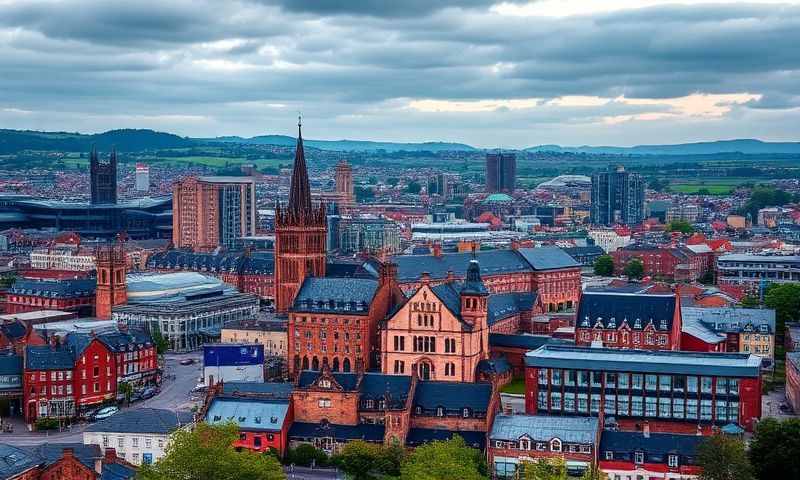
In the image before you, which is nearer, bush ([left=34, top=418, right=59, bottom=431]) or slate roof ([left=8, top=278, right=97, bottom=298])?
bush ([left=34, top=418, right=59, bottom=431])

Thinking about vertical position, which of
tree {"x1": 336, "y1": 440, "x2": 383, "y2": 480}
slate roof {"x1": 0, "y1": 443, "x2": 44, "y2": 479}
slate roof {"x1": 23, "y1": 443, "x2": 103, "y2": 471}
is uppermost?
slate roof {"x1": 0, "y1": 443, "x2": 44, "y2": 479}

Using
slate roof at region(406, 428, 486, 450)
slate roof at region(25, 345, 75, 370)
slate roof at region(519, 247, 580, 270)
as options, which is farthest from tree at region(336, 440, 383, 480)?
slate roof at region(519, 247, 580, 270)

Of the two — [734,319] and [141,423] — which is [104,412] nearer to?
[141,423]

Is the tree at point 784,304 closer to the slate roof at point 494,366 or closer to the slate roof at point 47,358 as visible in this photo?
the slate roof at point 494,366

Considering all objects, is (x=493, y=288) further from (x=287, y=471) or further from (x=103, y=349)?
(x=287, y=471)

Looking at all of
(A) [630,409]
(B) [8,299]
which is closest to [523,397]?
(A) [630,409]

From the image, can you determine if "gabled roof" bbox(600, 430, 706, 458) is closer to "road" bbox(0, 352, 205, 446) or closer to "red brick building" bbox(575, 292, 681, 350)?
"red brick building" bbox(575, 292, 681, 350)
